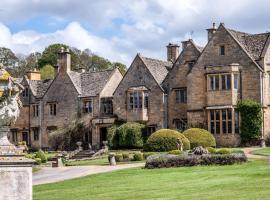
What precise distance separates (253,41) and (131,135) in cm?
1375

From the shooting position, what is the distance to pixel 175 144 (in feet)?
153

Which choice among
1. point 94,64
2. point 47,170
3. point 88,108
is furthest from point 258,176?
point 94,64

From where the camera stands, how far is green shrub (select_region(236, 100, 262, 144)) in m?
50.8

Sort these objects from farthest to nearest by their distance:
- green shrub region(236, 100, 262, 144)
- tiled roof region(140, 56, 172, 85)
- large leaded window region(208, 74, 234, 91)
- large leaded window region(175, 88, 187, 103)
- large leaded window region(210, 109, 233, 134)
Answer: tiled roof region(140, 56, 172, 85) < large leaded window region(175, 88, 187, 103) < large leaded window region(210, 109, 233, 134) < large leaded window region(208, 74, 234, 91) < green shrub region(236, 100, 262, 144)

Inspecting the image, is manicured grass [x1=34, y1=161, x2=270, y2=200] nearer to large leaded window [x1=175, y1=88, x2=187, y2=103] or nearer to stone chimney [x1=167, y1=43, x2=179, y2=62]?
large leaded window [x1=175, y1=88, x2=187, y2=103]

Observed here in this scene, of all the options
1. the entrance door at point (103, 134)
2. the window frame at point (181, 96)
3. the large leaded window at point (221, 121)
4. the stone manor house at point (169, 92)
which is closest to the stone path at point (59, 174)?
the large leaded window at point (221, 121)

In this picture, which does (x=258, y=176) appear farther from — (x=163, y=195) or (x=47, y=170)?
(x=47, y=170)

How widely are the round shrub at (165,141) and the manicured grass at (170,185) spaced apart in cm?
1405

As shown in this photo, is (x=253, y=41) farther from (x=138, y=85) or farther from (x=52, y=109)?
(x=52, y=109)

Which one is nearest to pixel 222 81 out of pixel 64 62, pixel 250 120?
pixel 250 120

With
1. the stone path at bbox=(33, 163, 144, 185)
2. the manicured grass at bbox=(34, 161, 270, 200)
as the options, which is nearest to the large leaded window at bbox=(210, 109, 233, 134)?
the stone path at bbox=(33, 163, 144, 185)

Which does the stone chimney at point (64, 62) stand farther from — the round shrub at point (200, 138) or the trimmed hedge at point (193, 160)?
the trimmed hedge at point (193, 160)

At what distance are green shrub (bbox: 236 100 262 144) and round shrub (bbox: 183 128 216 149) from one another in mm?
2979

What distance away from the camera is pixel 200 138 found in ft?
162
